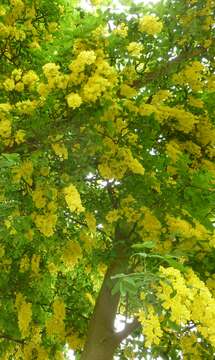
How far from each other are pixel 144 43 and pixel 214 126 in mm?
1515

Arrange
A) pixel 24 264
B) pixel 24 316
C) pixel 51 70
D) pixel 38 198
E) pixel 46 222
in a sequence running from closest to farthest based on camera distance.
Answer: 1. pixel 51 70
2. pixel 38 198
3. pixel 46 222
4. pixel 24 316
5. pixel 24 264

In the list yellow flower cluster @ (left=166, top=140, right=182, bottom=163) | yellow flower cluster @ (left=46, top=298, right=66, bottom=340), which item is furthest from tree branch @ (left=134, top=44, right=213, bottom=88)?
yellow flower cluster @ (left=46, top=298, right=66, bottom=340)

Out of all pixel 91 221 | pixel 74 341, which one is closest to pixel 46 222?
pixel 91 221

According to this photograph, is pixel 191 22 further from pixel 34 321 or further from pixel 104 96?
pixel 34 321

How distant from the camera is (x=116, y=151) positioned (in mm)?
5258

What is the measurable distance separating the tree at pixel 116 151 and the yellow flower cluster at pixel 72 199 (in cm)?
1

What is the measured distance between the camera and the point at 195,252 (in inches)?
190

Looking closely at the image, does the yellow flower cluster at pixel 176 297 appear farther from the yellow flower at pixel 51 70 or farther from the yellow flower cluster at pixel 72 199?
the yellow flower at pixel 51 70

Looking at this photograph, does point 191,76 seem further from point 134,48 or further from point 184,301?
point 184,301

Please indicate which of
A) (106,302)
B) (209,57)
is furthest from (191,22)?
(106,302)

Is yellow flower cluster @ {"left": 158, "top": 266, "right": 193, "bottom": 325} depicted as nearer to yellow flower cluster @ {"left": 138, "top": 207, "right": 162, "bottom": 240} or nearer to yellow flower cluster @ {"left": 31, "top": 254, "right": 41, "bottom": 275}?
yellow flower cluster @ {"left": 138, "top": 207, "right": 162, "bottom": 240}

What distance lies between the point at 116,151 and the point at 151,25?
1.26 meters

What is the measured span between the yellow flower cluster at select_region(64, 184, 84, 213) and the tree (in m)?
0.01

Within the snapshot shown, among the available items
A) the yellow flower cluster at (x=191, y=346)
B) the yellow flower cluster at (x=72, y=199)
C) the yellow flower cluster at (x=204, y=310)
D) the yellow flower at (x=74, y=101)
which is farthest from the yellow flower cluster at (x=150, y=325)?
the yellow flower cluster at (x=191, y=346)
